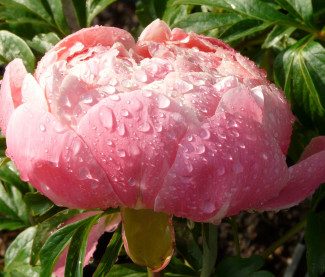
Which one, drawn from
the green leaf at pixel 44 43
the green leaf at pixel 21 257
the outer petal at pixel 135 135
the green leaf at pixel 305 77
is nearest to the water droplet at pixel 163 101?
the outer petal at pixel 135 135

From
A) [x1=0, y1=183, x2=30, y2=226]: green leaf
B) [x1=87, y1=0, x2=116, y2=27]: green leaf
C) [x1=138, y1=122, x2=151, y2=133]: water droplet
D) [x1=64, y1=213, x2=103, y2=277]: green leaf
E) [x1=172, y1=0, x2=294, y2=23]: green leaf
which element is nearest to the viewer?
[x1=138, y1=122, x2=151, y2=133]: water droplet

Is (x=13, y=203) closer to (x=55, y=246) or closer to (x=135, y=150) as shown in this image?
(x=55, y=246)

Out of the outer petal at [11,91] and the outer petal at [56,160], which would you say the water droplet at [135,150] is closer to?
the outer petal at [56,160]

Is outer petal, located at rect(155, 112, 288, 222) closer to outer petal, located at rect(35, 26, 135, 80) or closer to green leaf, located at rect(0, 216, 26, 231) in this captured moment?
outer petal, located at rect(35, 26, 135, 80)

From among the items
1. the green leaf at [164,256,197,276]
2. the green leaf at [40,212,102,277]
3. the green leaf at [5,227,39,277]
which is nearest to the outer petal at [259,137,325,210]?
the green leaf at [40,212,102,277]

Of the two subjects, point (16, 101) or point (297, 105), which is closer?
point (16, 101)

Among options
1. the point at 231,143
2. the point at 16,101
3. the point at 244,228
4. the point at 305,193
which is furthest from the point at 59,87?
the point at 244,228

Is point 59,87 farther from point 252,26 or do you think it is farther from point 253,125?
point 252,26
